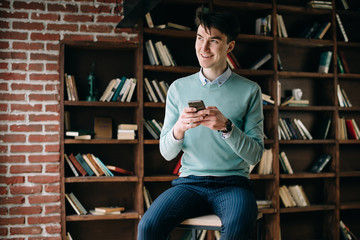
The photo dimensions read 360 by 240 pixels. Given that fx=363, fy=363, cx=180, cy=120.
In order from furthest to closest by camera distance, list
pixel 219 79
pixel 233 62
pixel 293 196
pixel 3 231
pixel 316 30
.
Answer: pixel 316 30 → pixel 293 196 → pixel 233 62 → pixel 3 231 → pixel 219 79

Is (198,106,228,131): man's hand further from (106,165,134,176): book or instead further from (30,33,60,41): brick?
(30,33,60,41): brick

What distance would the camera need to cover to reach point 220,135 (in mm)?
2012

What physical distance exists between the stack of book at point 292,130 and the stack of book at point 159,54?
1.21 metres

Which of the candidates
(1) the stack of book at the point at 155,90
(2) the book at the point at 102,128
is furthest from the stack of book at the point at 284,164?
(2) the book at the point at 102,128

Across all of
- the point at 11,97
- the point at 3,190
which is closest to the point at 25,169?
the point at 3,190

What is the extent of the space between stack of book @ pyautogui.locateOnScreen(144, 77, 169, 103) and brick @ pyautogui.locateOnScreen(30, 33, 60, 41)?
85cm

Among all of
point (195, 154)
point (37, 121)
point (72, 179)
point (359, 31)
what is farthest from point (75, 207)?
point (359, 31)

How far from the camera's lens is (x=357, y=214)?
12.7 ft

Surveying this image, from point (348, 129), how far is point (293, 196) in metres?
0.93

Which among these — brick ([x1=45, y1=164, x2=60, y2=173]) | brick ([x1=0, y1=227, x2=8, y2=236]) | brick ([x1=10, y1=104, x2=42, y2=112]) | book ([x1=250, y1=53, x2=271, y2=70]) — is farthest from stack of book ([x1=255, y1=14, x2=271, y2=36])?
brick ([x1=0, y1=227, x2=8, y2=236])

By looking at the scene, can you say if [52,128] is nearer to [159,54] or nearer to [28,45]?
[28,45]

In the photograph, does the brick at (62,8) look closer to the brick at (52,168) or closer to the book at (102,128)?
the book at (102,128)

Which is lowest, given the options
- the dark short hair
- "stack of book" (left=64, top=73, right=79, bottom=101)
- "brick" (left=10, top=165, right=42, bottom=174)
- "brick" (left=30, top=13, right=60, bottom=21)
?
"brick" (left=10, top=165, right=42, bottom=174)

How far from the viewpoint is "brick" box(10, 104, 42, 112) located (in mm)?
3073
